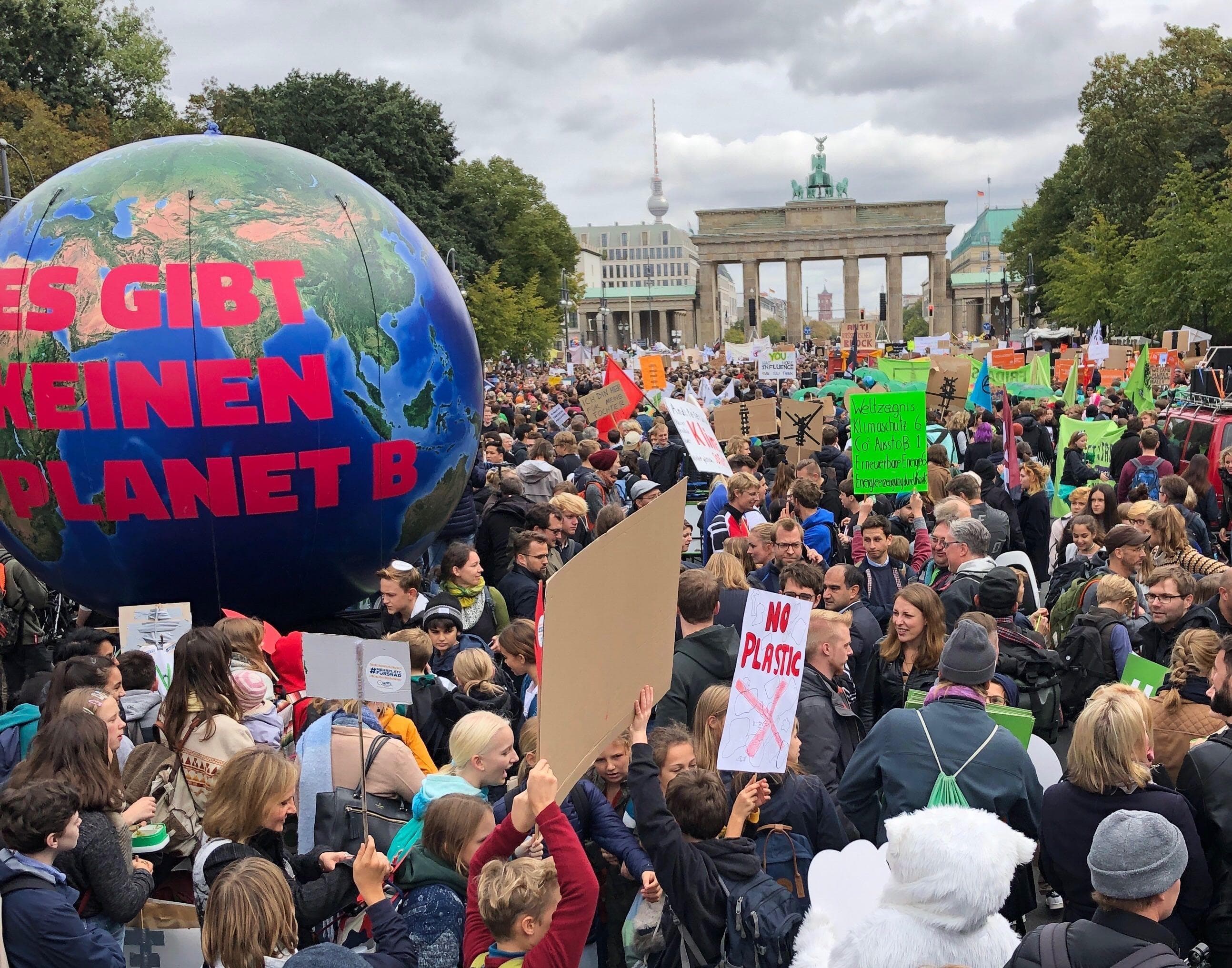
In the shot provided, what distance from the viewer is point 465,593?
7.17m

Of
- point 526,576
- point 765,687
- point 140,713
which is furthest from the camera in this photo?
point 526,576

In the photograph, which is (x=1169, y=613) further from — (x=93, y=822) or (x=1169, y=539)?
(x=93, y=822)

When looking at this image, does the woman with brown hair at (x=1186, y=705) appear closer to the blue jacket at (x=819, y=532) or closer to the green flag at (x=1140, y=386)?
the blue jacket at (x=819, y=532)

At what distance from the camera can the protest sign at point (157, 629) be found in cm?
582

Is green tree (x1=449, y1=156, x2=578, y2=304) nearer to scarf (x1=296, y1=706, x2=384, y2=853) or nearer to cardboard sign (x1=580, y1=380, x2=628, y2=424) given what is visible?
cardboard sign (x1=580, y1=380, x2=628, y2=424)

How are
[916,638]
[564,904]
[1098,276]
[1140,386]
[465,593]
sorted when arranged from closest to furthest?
[564,904] < [916,638] < [465,593] < [1140,386] < [1098,276]

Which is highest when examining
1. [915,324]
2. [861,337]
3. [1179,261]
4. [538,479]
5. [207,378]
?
[915,324]

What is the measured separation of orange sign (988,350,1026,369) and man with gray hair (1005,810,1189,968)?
17.0 metres

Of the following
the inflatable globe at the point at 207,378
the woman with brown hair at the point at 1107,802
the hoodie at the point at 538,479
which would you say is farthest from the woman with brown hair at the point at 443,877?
the hoodie at the point at 538,479

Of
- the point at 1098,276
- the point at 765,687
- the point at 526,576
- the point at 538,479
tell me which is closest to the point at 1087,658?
the point at 765,687

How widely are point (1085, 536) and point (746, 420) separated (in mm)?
6153

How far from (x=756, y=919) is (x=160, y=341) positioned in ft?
13.8

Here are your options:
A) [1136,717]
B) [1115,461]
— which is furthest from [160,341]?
[1115,461]

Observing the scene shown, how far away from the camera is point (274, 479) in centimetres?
630
